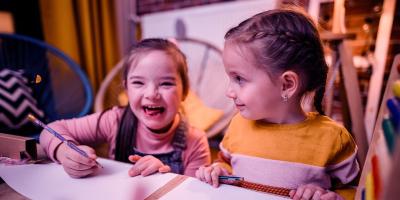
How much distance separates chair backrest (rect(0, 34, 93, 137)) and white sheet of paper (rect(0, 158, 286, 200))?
2.34 feet

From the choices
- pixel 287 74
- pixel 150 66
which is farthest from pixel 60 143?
pixel 287 74

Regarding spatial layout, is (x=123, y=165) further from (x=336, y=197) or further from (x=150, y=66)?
(x=336, y=197)

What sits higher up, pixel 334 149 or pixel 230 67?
pixel 230 67

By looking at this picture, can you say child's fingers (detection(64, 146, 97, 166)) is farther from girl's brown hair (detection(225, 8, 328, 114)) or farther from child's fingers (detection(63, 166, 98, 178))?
girl's brown hair (detection(225, 8, 328, 114))

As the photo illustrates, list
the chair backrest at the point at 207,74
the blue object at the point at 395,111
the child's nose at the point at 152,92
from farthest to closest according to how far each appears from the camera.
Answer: the chair backrest at the point at 207,74 < the child's nose at the point at 152,92 < the blue object at the point at 395,111

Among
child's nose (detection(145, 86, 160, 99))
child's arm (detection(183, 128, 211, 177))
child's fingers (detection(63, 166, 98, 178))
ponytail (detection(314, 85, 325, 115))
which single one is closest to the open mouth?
child's nose (detection(145, 86, 160, 99))

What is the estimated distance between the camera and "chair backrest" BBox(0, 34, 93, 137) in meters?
1.38

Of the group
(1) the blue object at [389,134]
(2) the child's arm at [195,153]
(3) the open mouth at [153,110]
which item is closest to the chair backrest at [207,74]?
(2) the child's arm at [195,153]

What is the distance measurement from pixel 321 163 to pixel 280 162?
3.1 inches

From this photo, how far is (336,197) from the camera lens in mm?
502

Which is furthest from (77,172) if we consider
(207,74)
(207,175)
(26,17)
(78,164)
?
(26,17)

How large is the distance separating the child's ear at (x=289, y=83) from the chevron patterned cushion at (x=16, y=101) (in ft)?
2.89

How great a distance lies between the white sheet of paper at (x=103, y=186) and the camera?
0.49m

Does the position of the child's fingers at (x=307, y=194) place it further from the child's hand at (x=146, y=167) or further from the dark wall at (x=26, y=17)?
the dark wall at (x=26, y=17)
